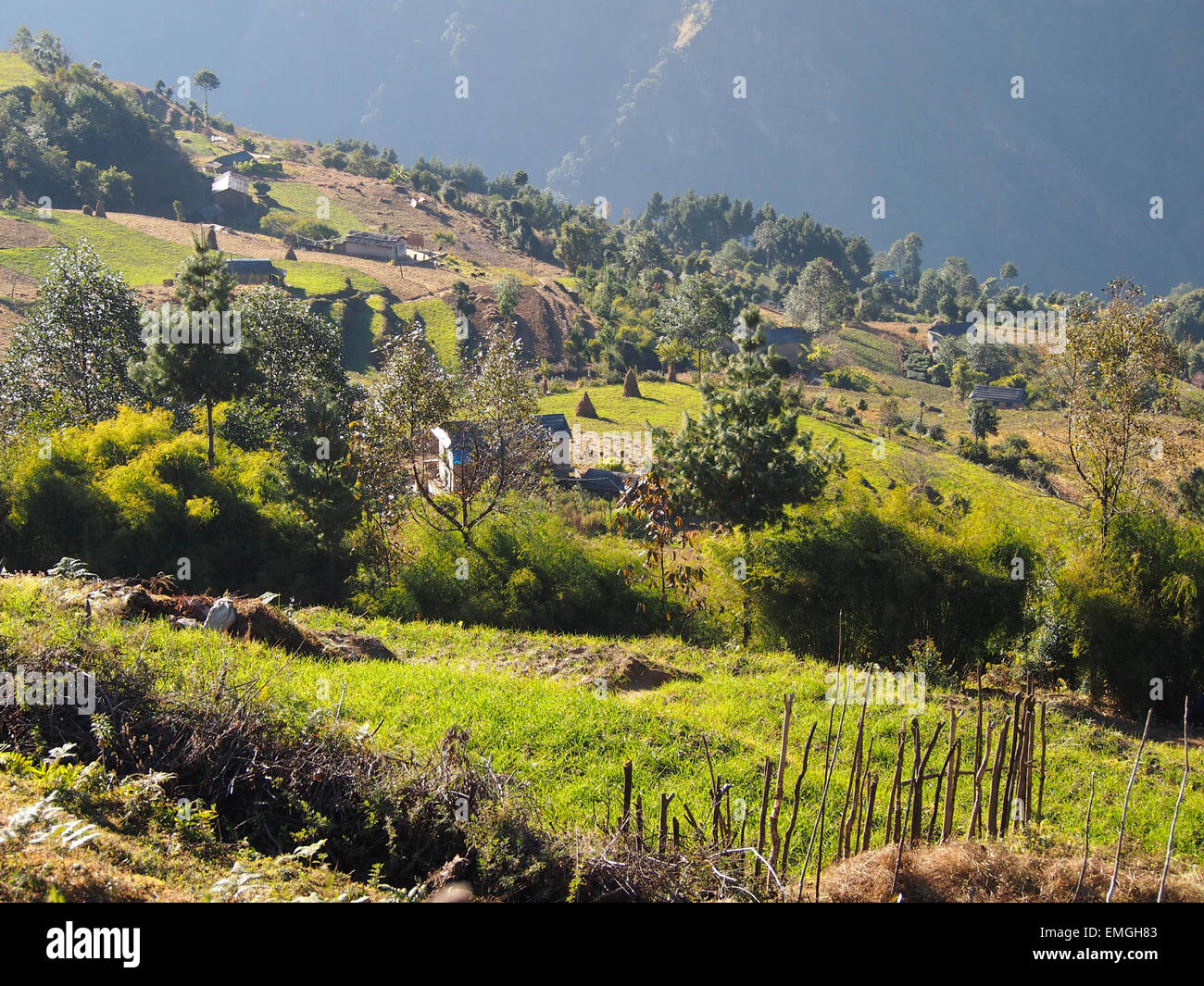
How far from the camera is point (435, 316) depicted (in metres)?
60.2

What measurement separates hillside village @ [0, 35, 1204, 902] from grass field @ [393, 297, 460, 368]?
24151 mm

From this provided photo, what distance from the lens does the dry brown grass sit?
188 inches

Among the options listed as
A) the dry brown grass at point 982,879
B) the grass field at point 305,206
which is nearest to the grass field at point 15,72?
the grass field at point 305,206

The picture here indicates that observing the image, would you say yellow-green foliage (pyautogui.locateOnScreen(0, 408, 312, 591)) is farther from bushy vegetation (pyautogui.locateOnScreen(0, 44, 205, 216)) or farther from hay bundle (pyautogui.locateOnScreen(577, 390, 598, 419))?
bushy vegetation (pyautogui.locateOnScreen(0, 44, 205, 216))

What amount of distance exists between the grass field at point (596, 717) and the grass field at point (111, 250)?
49.8 meters

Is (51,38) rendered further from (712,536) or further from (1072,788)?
(1072,788)

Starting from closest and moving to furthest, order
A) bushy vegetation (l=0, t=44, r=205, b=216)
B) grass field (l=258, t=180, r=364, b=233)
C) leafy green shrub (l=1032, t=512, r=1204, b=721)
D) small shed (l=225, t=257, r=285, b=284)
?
leafy green shrub (l=1032, t=512, r=1204, b=721)
small shed (l=225, t=257, r=285, b=284)
bushy vegetation (l=0, t=44, r=205, b=216)
grass field (l=258, t=180, r=364, b=233)

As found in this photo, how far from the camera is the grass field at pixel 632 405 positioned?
4216 centimetres

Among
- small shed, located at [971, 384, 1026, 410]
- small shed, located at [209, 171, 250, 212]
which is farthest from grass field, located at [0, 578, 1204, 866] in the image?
small shed, located at [209, 171, 250, 212]

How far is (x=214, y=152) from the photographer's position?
312 feet

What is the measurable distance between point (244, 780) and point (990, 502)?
512 inches

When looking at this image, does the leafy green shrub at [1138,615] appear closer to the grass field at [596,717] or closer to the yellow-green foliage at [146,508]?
the grass field at [596,717]

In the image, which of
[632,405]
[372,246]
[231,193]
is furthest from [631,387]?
[231,193]

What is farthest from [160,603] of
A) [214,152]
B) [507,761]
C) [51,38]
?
[51,38]
